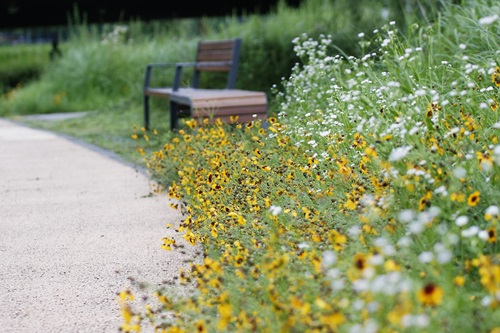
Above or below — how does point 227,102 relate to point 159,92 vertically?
above

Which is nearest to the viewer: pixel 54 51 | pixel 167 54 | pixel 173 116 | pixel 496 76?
pixel 496 76

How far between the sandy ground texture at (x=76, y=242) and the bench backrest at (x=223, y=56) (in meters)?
1.61

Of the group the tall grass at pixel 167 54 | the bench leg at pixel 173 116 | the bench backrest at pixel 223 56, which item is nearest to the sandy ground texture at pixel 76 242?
the bench leg at pixel 173 116

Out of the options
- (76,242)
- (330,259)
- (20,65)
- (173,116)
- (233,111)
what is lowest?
(20,65)

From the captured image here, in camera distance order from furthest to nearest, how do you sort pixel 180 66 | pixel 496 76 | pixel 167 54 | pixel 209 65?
pixel 167 54
pixel 209 65
pixel 180 66
pixel 496 76

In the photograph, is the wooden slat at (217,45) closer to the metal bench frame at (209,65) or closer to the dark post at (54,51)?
the metal bench frame at (209,65)

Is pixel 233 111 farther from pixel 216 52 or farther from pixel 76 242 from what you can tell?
pixel 76 242

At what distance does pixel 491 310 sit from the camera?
6.99 feet

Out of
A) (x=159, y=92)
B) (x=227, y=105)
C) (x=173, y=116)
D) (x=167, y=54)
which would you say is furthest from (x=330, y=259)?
(x=167, y=54)

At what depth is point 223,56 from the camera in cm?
816

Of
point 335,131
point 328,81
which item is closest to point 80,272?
point 335,131

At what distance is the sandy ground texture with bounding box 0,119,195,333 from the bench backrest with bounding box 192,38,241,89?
63.5 inches

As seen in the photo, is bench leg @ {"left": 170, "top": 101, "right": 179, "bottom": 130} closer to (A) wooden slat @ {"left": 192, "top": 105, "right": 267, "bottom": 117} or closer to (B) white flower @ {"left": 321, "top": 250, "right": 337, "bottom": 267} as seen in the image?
(A) wooden slat @ {"left": 192, "top": 105, "right": 267, "bottom": 117}

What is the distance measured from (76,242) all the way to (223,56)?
4267 mm
